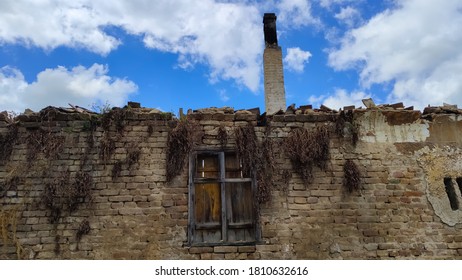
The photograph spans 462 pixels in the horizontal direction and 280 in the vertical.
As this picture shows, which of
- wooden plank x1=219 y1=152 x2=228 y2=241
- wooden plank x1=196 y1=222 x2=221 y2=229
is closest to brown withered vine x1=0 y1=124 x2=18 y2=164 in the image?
wooden plank x1=196 y1=222 x2=221 y2=229

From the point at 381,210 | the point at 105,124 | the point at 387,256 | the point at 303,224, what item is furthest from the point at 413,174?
the point at 105,124

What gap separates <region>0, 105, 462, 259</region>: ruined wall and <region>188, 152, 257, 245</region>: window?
0.52 feet

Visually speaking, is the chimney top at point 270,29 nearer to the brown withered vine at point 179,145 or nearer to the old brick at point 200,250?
the brown withered vine at point 179,145

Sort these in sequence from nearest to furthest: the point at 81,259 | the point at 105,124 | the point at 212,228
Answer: the point at 81,259 → the point at 212,228 → the point at 105,124

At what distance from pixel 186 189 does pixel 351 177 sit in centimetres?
293

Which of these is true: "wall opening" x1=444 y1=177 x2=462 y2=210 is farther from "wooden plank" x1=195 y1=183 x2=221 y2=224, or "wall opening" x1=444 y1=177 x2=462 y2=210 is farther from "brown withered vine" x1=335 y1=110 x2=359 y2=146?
"wooden plank" x1=195 y1=183 x2=221 y2=224

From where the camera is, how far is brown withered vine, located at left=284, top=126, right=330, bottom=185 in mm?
5887

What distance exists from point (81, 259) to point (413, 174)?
5.94 meters

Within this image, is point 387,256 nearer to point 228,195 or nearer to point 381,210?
point 381,210

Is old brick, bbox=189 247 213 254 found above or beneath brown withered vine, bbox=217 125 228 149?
beneath

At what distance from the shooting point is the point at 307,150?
5934 millimetres

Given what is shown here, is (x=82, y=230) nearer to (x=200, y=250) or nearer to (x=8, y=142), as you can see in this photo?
(x=200, y=250)

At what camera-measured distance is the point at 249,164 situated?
229 inches

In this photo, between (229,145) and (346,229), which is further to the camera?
(229,145)
